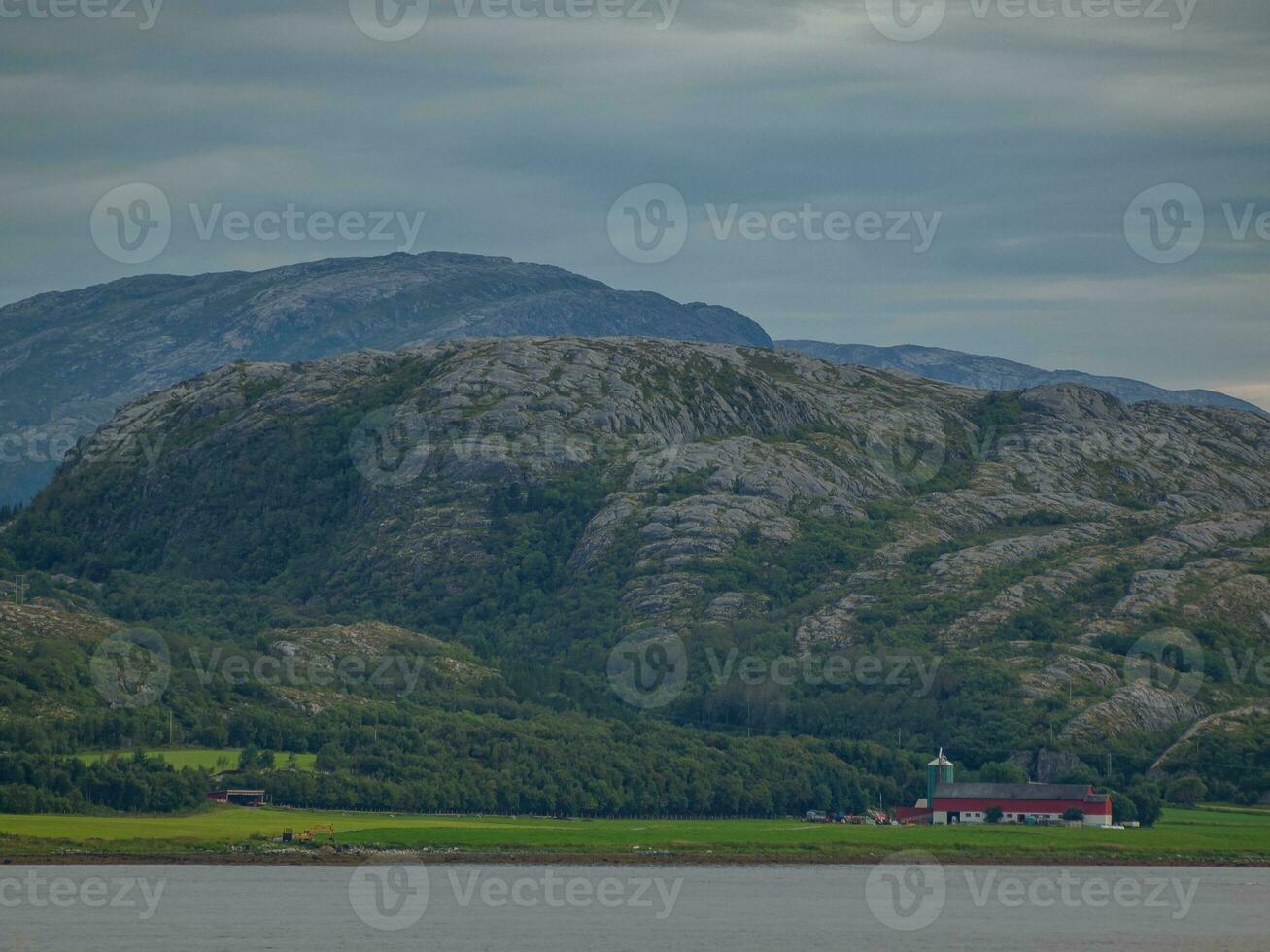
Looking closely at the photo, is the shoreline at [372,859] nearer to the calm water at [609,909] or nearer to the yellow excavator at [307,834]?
the calm water at [609,909]

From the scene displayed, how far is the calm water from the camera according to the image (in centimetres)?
13375

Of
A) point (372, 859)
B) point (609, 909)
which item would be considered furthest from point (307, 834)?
point (609, 909)

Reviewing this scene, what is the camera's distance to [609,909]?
155 meters

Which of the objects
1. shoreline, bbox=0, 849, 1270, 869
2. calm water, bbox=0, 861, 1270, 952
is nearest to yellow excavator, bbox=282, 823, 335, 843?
shoreline, bbox=0, 849, 1270, 869

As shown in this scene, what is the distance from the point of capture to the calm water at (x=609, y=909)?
13375cm

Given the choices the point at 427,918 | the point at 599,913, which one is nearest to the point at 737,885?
the point at 599,913

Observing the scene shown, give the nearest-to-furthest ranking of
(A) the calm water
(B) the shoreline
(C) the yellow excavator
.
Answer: (A) the calm water, (B) the shoreline, (C) the yellow excavator

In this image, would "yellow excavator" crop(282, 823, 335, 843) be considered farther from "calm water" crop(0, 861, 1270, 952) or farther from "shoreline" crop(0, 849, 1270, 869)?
"calm water" crop(0, 861, 1270, 952)

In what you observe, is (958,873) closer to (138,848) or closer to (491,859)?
(491,859)

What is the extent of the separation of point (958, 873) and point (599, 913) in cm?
5720

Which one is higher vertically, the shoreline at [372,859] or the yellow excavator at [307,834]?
the yellow excavator at [307,834]

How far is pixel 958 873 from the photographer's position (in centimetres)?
19812

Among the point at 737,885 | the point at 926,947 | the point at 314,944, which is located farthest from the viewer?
the point at 737,885

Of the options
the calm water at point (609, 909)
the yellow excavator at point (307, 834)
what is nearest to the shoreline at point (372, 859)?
the calm water at point (609, 909)
